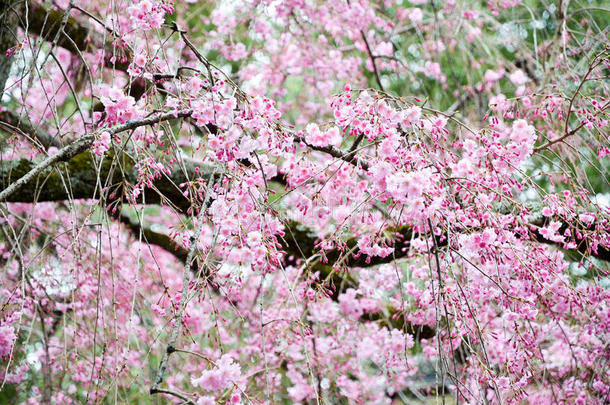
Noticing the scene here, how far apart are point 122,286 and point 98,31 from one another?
1459 millimetres

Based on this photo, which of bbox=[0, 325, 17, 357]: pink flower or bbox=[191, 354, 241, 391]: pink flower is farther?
bbox=[0, 325, 17, 357]: pink flower

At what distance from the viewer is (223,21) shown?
3848 mm

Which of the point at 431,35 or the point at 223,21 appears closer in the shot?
the point at 223,21

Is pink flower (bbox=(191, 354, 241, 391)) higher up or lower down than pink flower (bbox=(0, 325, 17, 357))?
lower down

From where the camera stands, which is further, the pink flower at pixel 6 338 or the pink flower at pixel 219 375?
the pink flower at pixel 6 338

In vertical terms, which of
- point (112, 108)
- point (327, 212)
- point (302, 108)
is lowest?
point (327, 212)

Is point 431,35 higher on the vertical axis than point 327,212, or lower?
higher

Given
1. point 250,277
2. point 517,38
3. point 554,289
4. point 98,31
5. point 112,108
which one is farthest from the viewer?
point 250,277

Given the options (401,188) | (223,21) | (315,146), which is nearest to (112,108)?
(315,146)

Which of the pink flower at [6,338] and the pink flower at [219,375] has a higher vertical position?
the pink flower at [6,338]

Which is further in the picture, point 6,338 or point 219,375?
point 6,338

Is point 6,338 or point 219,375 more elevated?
point 6,338

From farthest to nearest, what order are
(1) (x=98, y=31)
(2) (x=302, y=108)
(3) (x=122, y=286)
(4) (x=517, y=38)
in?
(2) (x=302, y=108) → (4) (x=517, y=38) → (1) (x=98, y=31) → (3) (x=122, y=286)

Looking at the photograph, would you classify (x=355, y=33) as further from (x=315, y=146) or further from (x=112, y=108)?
(x=112, y=108)
